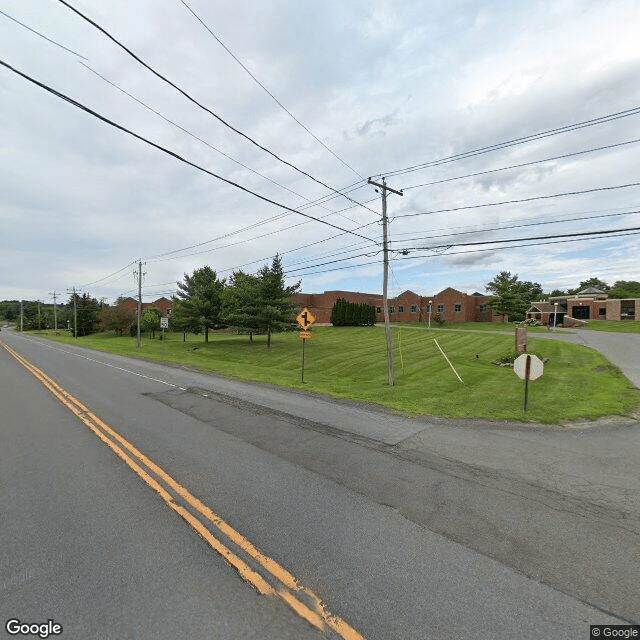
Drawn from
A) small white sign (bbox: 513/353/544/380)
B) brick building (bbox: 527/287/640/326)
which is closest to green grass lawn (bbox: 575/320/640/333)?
brick building (bbox: 527/287/640/326)

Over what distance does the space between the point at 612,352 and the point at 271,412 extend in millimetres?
26519

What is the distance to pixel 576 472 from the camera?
5785 millimetres

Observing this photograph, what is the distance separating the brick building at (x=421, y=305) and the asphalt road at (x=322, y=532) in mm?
55077

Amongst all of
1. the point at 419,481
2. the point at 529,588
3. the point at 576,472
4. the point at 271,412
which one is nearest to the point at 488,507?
the point at 419,481

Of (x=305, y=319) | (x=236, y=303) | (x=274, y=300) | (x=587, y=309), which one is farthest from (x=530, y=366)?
(x=587, y=309)

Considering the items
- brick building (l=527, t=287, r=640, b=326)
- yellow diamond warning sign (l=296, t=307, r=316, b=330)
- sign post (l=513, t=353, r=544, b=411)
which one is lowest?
sign post (l=513, t=353, r=544, b=411)

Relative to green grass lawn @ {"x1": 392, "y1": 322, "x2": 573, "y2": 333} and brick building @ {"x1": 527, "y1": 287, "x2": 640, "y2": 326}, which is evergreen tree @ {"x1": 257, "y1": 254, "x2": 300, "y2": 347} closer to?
green grass lawn @ {"x1": 392, "y1": 322, "x2": 573, "y2": 333}

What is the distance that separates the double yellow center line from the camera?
2.81 metres

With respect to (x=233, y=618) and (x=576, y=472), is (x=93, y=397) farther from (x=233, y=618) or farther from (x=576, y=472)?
(x=576, y=472)

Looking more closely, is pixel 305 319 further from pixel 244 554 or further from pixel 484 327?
pixel 484 327

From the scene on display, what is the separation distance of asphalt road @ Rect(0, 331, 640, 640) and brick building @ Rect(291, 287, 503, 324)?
181 ft

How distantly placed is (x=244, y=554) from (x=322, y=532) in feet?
2.90

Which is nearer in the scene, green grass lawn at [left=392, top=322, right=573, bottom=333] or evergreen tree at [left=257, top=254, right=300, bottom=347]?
evergreen tree at [left=257, top=254, right=300, bottom=347]

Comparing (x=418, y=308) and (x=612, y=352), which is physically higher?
(x=418, y=308)
